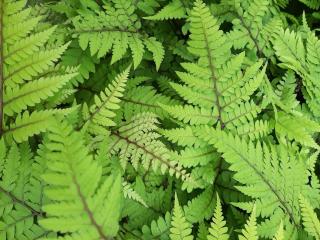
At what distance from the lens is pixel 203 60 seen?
1885 millimetres

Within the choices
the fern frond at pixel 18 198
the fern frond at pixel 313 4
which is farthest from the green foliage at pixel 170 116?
the fern frond at pixel 313 4

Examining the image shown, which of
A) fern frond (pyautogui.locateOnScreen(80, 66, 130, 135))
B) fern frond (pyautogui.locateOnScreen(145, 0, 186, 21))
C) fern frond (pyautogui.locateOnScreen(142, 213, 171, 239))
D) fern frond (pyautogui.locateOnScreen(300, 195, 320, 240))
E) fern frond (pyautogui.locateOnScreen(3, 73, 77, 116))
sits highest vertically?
fern frond (pyautogui.locateOnScreen(145, 0, 186, 21))

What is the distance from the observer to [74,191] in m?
1.05

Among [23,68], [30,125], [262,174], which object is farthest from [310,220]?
[23,68]

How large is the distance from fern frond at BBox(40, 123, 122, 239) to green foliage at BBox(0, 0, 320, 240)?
292mm

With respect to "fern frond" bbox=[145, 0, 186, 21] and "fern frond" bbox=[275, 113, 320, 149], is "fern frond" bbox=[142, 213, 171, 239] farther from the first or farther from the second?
"fern frond" bbox=[145, 0, 186, 21]

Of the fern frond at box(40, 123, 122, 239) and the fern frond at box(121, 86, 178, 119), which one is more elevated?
the fern frond at box(40, 123, 122, 239)

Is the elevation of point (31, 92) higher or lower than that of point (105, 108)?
higher

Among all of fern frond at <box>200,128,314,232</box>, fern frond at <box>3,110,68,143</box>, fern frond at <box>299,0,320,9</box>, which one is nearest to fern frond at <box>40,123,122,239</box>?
fern frond at <box>3,110,68,143</box>

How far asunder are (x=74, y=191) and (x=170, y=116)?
3.46 ft

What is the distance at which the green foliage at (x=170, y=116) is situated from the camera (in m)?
1.51

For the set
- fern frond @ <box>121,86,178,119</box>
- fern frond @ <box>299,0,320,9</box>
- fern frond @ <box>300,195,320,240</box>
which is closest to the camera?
fern frond @ <box>300,195,320,240</box>

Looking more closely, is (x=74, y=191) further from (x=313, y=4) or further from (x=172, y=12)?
(x=313, y=4)

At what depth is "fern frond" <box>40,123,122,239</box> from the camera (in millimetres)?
1037
